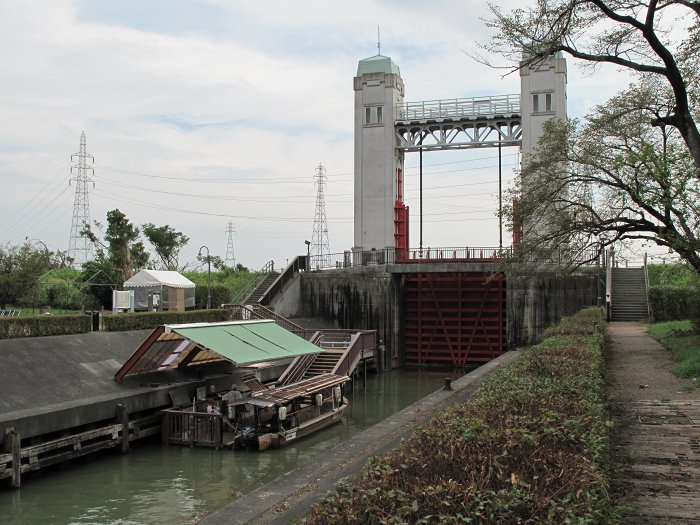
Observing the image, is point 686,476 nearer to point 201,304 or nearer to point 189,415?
point 189,415

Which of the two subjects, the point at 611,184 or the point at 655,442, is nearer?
the point at 655,442

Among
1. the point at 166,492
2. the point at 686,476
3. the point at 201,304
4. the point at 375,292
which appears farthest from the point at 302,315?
the point at 686,476

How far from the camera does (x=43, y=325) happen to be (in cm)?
1959

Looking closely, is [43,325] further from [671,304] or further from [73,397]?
[671,304]

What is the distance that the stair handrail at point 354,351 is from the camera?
25.8 metres

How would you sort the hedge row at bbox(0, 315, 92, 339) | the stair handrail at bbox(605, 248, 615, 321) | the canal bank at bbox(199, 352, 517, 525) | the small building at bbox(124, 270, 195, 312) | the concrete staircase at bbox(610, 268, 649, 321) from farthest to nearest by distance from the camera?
1. the concrete staircase at bbox(610, 268, 649, 321)
2. the small building at bbox(124, 270, 195, 312)
3. the stair handrail at bbox(605, 248, 615, 321)
4. the hedge row at bbox(0, 315, 92, 339)
5. the canal bank at bbox(199, 352, 517, 525)

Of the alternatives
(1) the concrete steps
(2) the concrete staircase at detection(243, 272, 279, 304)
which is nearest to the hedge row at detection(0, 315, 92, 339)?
(1) the concrete steps

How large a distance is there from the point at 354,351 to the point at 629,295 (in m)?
15.2

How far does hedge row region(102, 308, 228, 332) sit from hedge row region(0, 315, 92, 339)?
1030mm

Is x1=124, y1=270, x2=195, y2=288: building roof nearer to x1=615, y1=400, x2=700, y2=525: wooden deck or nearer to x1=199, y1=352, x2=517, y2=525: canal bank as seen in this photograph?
x1=199, y1=352, x2=517, y2=525: canal bank

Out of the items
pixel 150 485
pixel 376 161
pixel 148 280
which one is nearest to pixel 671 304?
pixel 376 161

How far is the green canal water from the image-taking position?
11.4 metres

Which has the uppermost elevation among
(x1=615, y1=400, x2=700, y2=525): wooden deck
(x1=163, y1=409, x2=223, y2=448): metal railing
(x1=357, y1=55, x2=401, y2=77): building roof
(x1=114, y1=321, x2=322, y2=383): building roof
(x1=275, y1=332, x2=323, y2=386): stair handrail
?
(x1=357, y1=55, x2=401, y2=77): building roof

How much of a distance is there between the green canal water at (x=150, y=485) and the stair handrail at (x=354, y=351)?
23.7ft
